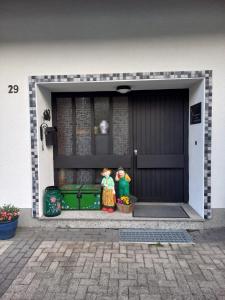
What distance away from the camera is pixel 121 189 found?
15.8 ft

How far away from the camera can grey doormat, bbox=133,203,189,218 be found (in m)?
4.51

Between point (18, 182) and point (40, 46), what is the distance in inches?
92.9

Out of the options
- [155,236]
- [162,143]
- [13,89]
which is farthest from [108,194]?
[13,89]

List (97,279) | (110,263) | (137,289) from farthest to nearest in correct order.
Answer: (110,263) < (97,279) < (137,289)

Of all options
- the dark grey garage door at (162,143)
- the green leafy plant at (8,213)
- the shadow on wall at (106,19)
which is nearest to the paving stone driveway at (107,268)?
the green leafy plant at (8,213)

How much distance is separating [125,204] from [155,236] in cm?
83

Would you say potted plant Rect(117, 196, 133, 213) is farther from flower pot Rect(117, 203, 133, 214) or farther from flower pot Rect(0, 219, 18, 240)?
flower pot Rect(0, 219, 18, 240)

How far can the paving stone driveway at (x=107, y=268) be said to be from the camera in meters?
2.73

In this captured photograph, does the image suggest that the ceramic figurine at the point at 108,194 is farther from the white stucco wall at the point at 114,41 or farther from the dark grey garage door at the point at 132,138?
the white stucco wall at the point at 114,41

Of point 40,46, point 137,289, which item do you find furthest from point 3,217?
point 40,46

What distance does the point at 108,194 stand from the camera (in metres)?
4.72

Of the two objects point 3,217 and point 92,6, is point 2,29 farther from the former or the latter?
point 3,217

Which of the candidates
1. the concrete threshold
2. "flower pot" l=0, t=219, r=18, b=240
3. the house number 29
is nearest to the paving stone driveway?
"flower pot" l=0, t=219, r=18, b=240

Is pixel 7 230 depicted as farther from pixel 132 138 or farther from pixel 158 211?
pixel 132 138
